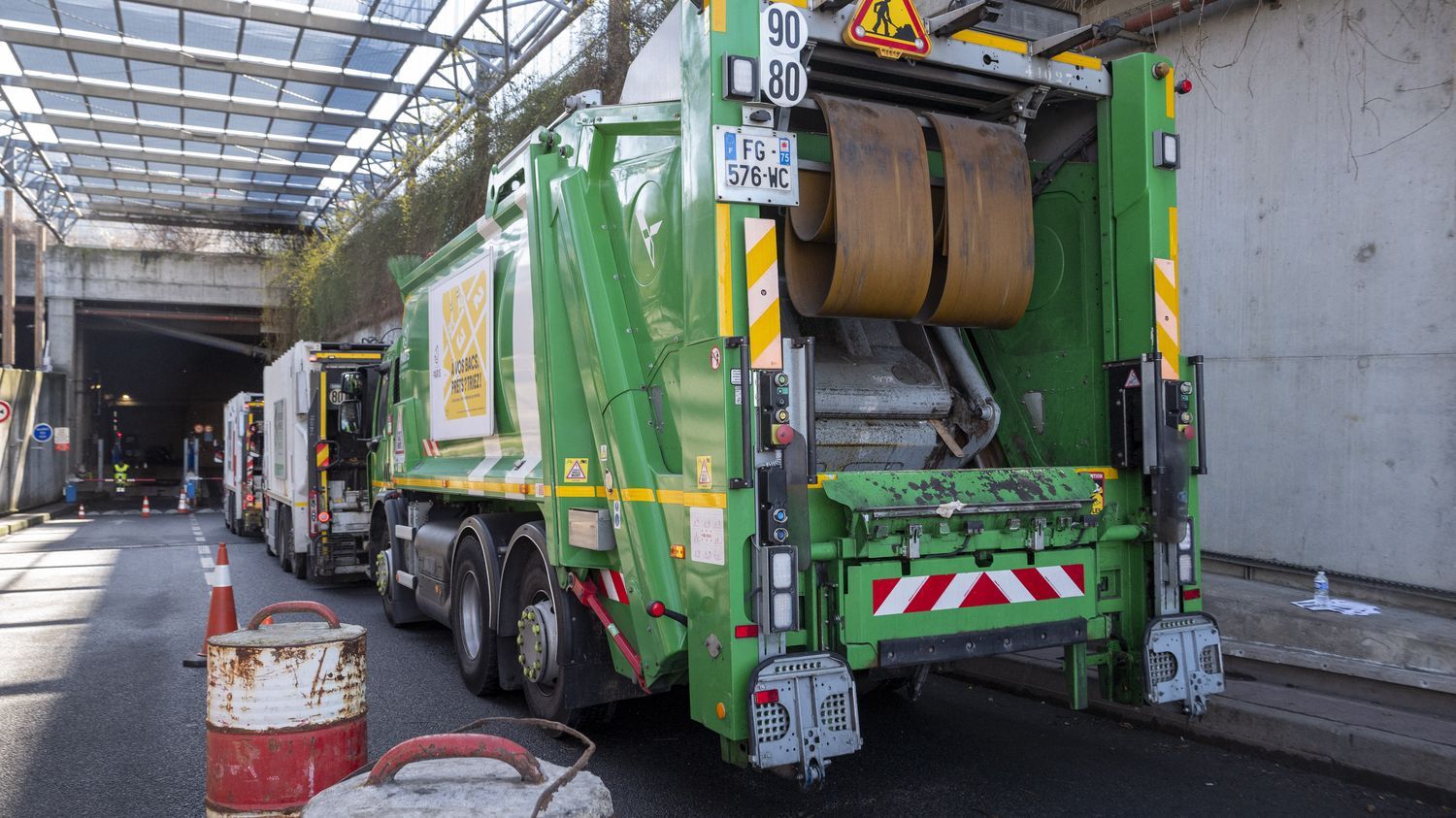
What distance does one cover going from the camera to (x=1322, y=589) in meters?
6.02

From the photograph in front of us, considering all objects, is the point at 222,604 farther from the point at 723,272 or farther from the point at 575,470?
the point at 723,272

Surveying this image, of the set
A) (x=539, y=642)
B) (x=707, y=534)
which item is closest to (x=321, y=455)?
(x=539, y=642)

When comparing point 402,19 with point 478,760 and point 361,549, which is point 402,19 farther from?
point 478,760

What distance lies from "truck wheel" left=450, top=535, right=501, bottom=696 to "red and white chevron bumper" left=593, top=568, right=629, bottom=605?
125 centimetres

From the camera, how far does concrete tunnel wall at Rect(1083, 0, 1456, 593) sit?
5824 mm

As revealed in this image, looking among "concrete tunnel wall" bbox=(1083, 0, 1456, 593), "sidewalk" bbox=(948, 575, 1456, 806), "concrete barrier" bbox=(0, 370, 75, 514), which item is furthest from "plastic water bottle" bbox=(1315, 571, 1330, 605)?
"concrete barrier" bbox=(0, 370, 75, 514)

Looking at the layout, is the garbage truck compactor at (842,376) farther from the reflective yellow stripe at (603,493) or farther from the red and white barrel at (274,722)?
the red and white barrel at (274,722)

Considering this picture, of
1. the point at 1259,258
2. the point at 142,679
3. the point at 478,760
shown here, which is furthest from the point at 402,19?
the point at 478,760

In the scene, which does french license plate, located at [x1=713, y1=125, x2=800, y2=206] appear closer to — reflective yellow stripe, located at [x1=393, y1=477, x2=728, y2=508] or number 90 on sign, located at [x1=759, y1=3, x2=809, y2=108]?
number 90 on sign, located at [x1=759, y1=3, x2=809, y2=108]

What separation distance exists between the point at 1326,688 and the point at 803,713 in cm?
313

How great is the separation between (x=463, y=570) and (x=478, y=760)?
390 cm

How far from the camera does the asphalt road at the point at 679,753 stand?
13.9 feet

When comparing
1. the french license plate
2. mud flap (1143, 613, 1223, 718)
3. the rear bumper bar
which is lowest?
mud flap (1143, 613, 1223, 718)

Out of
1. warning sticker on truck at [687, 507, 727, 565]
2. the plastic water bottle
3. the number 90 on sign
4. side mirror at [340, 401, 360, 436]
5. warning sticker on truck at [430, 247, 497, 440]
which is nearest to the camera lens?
warning sticker on truck at [687, 507, 727, 565]
